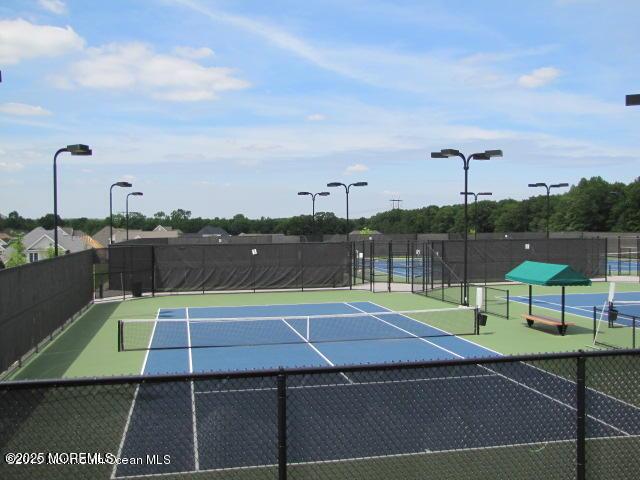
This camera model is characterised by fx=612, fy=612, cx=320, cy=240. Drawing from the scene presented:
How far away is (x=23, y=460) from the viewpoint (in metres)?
4.39

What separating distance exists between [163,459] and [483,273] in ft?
110

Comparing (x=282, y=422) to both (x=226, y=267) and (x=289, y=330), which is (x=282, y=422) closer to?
(x=289, y=330)

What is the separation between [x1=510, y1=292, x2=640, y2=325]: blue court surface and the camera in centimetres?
2542

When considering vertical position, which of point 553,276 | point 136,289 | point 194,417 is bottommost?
point 136,289

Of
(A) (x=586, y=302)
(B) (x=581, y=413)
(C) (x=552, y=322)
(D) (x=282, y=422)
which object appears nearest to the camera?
(D) (x=282, y=422)

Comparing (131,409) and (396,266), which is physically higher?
(131,409)

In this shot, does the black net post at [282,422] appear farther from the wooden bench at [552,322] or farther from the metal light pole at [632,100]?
the wooden bench at [552,322]

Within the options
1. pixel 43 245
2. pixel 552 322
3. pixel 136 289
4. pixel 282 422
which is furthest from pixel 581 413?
pixel 43 245

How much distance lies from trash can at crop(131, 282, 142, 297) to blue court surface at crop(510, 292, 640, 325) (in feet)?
61.1

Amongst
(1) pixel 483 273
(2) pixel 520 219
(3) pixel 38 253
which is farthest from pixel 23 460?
(2) pixel 520 219

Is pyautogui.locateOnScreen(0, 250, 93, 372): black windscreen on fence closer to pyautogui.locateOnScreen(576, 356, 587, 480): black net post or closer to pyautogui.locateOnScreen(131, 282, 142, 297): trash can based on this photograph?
pyautogui.locateOnScreen(131, 282, 142, 297): trash can

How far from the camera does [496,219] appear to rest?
13512 centimetres

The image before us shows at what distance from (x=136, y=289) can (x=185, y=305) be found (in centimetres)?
428

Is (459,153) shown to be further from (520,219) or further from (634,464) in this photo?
(520,219)
